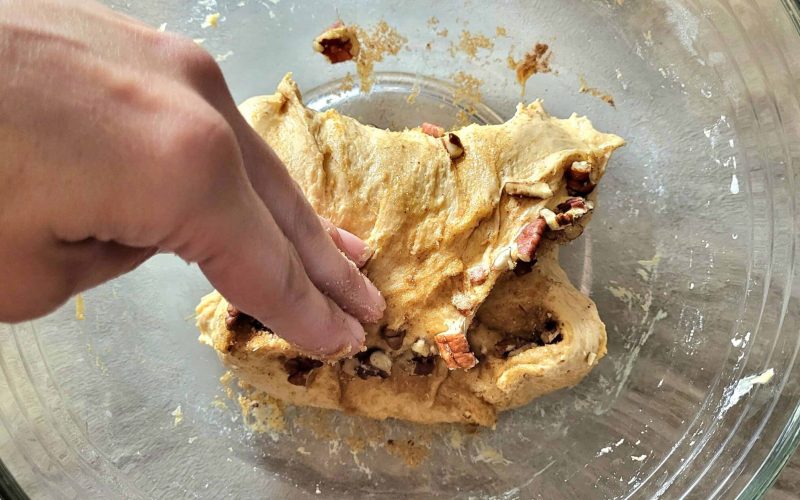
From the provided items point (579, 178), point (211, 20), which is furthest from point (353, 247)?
point (211, 20)

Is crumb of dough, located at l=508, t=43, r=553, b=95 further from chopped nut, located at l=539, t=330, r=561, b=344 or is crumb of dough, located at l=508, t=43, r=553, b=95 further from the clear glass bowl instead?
chopped nut, located at l=539, t=330, r=561, b=344

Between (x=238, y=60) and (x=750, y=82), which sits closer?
(x=750, y=82)

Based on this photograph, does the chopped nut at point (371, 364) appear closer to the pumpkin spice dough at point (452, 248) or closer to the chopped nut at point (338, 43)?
the pumpkin spice dough at point (452, 248)

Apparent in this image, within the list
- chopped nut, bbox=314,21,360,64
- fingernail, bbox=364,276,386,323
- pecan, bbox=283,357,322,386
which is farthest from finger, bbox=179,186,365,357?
chopped nut, bbox=314,21,360,64

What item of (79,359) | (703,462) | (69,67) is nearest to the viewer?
(69,67)

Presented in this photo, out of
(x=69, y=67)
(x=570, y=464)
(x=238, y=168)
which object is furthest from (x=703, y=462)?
(x=69, y=67)

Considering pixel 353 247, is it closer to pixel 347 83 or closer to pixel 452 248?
pixel 452 248

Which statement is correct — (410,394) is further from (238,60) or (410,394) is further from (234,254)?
(238,60)
